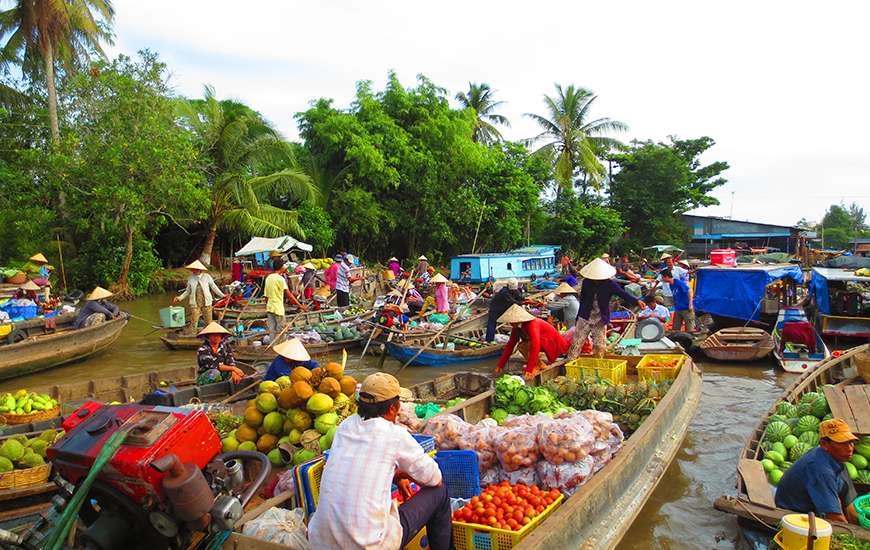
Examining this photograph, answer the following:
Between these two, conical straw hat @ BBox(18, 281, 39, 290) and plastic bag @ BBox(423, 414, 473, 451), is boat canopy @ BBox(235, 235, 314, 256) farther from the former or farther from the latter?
plastic bag @ BBox(423, 414, 473, 451)

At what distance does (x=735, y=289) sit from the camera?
1341cm

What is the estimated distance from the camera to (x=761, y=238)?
38438 mm

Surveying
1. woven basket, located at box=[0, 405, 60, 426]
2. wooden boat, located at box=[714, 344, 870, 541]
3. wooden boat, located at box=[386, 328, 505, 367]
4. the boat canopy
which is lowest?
wooden boat, located at box=[386, 328, 505, 367]

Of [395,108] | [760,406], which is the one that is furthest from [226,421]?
[395,108]

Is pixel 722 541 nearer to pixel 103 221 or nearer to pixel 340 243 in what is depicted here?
pixel 103 221

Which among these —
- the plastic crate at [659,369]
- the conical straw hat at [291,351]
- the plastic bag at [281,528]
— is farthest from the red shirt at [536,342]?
the plastic bag at [281,528]

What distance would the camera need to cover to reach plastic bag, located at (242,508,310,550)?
3.02 meters

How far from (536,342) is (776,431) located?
2733 millimetres

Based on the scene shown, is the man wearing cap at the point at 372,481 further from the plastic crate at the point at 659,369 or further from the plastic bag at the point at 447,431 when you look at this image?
the plastic crate at the point at 659,369

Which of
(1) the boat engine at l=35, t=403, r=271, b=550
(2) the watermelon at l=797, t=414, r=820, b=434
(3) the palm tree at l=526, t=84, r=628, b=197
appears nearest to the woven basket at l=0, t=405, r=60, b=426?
(1) the boat engine at l=35, t=403, r=271, b=550

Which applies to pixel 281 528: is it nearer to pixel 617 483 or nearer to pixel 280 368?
pixel 617 483

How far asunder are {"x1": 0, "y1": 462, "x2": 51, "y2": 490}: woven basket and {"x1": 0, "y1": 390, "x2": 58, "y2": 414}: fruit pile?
2220 millimetres

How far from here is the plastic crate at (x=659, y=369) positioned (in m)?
7.01

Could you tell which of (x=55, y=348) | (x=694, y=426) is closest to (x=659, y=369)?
(x=694, y=426)
